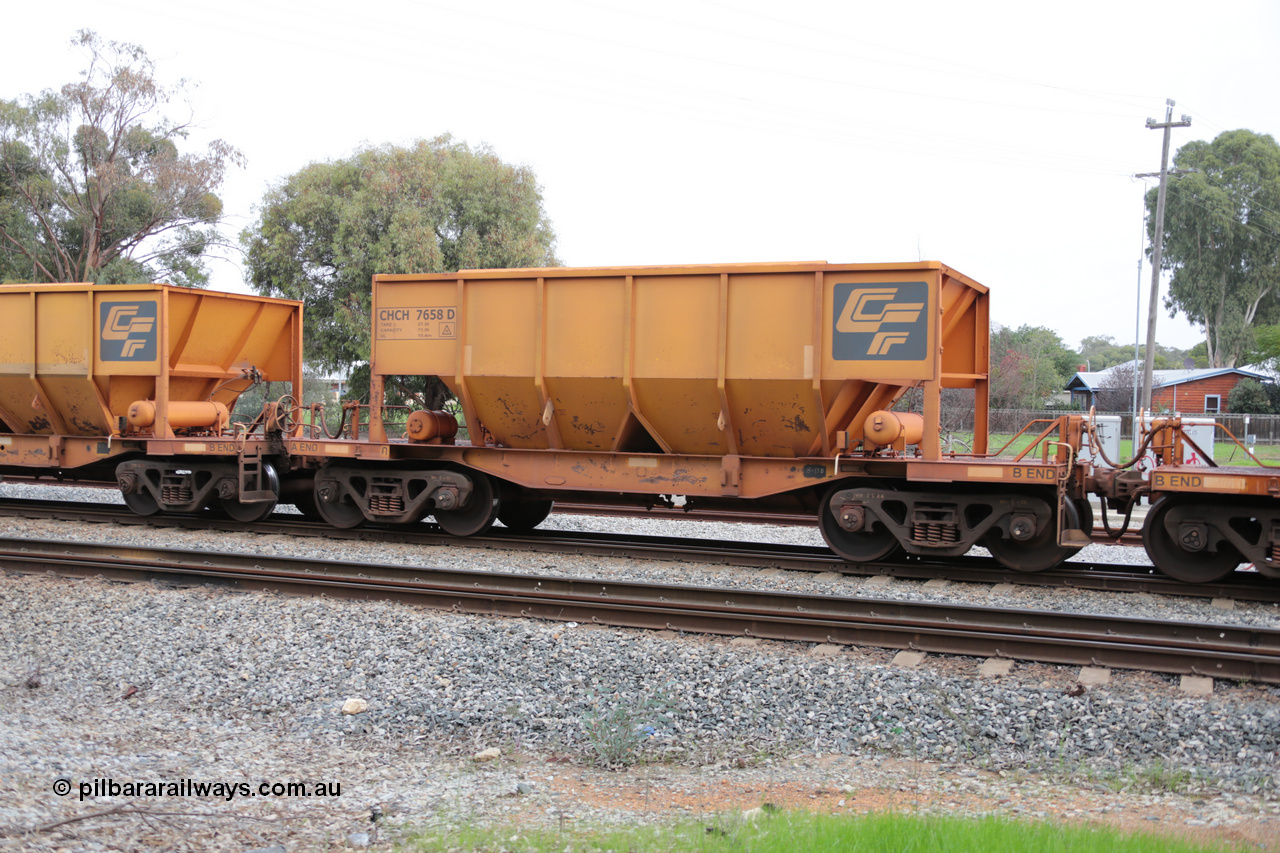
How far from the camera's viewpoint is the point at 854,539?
9695 millimetres

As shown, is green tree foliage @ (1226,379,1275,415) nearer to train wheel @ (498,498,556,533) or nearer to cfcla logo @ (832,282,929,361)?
cfcla logo @ (832,282,929,361)

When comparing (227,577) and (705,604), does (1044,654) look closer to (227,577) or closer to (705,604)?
(705,604)

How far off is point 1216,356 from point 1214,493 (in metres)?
70.9

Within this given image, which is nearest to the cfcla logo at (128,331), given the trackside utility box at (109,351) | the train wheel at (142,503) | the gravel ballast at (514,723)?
the trackside utility box at (109,351)

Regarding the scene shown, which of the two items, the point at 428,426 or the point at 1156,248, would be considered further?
the point at 1156,248

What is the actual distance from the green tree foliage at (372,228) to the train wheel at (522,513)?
527 inches

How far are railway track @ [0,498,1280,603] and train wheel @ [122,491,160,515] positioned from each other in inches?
5.2

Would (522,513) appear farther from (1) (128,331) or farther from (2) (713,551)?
(1) (128,331)

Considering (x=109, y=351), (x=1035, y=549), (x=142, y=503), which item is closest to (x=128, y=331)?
(x=109, y=351)

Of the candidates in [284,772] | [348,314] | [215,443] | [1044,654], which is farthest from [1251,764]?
[348,314]

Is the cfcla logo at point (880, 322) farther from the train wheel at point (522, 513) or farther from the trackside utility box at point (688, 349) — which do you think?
the train wheel at point (522, 513)

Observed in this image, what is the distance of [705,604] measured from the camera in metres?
7.73

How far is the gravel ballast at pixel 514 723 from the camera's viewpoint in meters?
4.34

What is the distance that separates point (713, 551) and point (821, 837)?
21.9 ft
